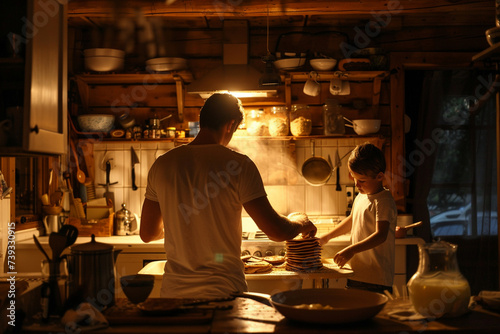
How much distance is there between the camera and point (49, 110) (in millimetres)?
2057

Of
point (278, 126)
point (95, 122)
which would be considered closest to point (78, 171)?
point (95, 122)

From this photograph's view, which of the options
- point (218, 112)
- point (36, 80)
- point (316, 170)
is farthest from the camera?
point (316, 170)

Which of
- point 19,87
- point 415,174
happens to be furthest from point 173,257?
point 415,174

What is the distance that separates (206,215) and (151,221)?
13.2 inches

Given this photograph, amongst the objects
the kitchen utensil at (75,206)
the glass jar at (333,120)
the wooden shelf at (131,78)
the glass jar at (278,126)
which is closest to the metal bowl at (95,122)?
the wooden shelf at (131,78)

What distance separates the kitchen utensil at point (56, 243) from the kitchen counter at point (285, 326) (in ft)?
0.75

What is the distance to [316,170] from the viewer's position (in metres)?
4.41

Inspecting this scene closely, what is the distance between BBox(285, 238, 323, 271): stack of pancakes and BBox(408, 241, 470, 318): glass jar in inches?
48.4

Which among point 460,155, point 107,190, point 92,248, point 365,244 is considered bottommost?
point 365,244

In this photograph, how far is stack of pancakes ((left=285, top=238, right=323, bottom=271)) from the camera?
296 centimetres

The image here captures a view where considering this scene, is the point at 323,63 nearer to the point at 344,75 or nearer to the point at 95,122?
the point at 344,75

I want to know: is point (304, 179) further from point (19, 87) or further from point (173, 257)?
point (19, 87)

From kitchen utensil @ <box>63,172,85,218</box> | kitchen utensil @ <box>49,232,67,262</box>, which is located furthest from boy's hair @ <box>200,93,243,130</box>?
kitchen utensil @ <box>63,172,85,218</box>

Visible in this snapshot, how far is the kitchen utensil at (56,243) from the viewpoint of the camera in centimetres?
174
